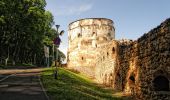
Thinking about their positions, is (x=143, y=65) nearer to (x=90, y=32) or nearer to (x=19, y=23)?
(x=19, y=23)

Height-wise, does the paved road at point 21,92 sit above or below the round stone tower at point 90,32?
below

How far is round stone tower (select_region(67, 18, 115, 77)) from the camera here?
56625mm

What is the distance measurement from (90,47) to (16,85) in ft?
118

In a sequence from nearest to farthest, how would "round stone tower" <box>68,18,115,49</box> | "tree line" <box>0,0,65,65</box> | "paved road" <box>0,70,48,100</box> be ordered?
1. "paved road" <box>0,70,48,100</box>
2. "tree line" <box>0,0,65,65</box>
3. "round stone tower" <box>68,18,115,49</box>

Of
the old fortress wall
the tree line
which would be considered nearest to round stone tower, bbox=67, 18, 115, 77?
the tree line

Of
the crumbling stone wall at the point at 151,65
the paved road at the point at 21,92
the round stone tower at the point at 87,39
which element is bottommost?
the paved road at the point at 21,92

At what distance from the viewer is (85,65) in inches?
2197

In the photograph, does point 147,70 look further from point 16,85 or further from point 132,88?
point 16,85

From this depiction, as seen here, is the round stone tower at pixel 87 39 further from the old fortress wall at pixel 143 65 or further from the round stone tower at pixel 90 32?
the old fortress wall at pixel 143 65

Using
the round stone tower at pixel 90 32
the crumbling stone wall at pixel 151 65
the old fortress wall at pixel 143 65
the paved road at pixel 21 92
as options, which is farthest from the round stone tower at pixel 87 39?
the paved road at pixel 21 92

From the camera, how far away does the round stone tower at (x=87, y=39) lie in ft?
186

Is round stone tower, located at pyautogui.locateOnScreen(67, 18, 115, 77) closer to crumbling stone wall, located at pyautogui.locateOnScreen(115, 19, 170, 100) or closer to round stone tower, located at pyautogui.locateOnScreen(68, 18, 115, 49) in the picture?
round stone tower, located at pyautogui.locateOnScreen(68, 18, 115, 49)

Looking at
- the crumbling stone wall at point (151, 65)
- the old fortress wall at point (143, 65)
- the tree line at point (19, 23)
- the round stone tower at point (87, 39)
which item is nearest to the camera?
the crumbling stone wall at point (151, 65)

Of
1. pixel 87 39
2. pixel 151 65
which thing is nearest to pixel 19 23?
pixel 87 39
